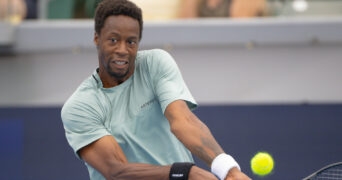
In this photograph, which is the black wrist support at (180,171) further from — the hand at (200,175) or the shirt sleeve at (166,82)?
the shirt sleeve at (166,82)

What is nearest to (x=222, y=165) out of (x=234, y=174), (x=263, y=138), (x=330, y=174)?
(x=234, y=174)

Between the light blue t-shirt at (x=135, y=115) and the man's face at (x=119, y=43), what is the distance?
0.38ft

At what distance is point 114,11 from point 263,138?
3.25m

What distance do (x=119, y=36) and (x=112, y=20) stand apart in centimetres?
9

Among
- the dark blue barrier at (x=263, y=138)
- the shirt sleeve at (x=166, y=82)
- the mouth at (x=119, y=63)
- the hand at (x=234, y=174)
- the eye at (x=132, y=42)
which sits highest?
the eye at (x=132, y=42)

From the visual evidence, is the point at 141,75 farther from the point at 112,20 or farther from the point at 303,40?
the point at 303,40

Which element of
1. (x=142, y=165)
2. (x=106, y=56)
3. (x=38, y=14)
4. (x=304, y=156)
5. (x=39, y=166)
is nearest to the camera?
(x=142, y=165)

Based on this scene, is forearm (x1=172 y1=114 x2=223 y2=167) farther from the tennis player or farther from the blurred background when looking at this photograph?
the blurred background

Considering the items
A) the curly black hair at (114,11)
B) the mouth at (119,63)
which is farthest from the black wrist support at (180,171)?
the curly black hair at (114,11)

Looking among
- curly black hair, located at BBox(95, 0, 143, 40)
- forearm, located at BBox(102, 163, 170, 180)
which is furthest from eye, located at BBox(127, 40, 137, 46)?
forearm, located at BBox(102, 163, 170, 180)

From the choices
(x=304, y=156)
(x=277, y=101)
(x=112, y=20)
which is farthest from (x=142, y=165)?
(x=277, y=101)

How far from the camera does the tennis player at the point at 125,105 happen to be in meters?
3.80

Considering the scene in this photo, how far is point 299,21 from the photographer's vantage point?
7.15m

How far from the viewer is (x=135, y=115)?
3.93 metres
